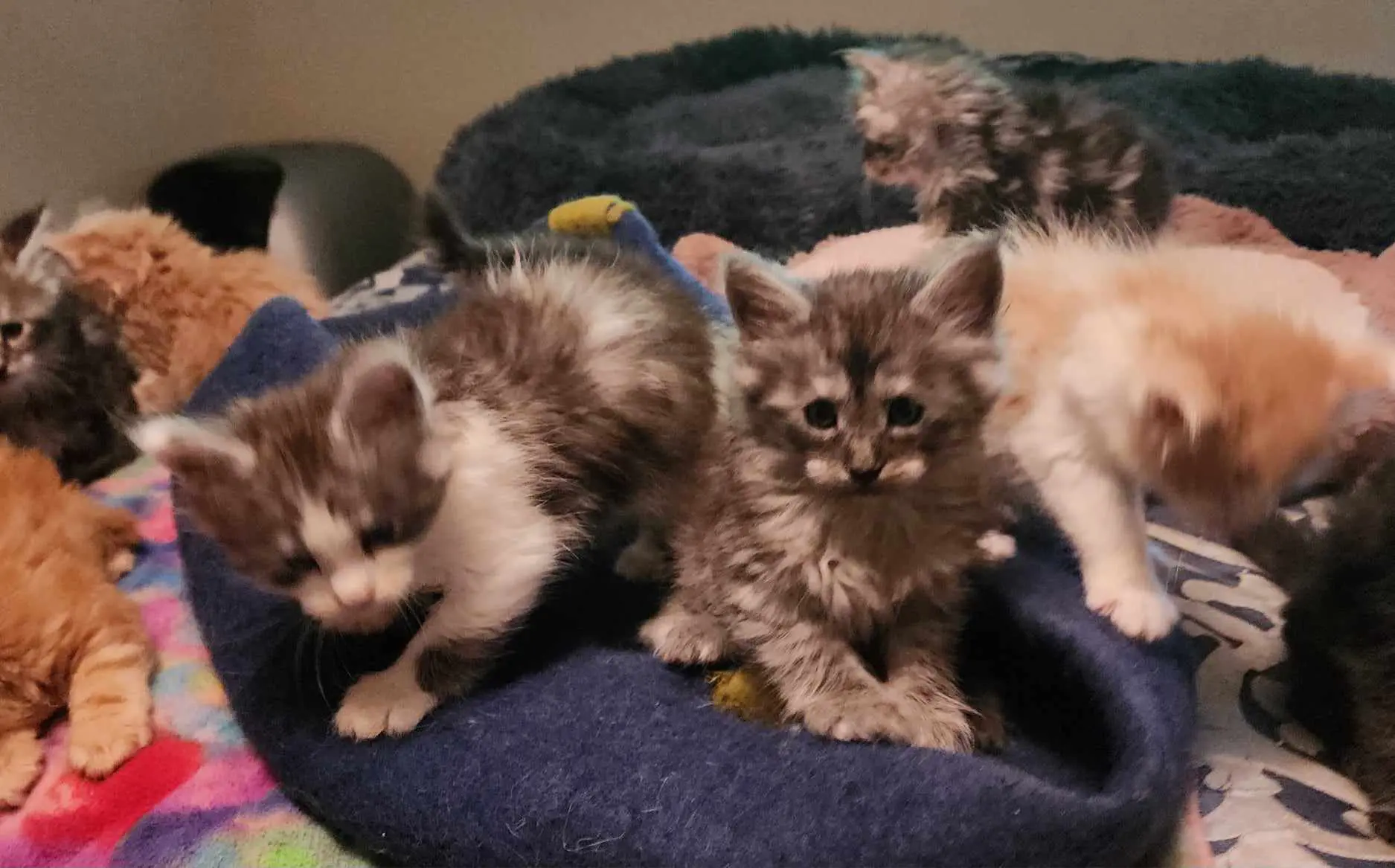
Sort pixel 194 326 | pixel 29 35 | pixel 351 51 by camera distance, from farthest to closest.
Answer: pixel 351 51
pixel 29 35
pixel 194 326

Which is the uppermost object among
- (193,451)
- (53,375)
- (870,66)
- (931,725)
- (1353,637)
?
(870,66)

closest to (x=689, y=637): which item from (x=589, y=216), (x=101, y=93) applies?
(x=589, y=216)

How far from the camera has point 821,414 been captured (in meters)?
1.02

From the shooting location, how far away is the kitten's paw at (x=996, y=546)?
114cm

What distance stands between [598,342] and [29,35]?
172 centimetres

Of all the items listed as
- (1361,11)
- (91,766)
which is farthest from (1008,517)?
(1361,11)

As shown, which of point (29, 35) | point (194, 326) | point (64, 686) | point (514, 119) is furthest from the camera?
point (514, 119)

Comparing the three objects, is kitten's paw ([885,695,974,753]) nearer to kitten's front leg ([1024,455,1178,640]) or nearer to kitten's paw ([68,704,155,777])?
kitten's front leg ([1024,455,1178,640])

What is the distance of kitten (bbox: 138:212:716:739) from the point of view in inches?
37.4

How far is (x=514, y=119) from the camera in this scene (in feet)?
7.46

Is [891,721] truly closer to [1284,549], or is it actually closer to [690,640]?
[690,640]

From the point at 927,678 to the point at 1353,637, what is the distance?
446mm

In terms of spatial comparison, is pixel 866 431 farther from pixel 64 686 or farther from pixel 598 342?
pixel 64 686

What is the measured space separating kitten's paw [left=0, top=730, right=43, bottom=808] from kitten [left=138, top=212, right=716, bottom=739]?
398 millimetres
